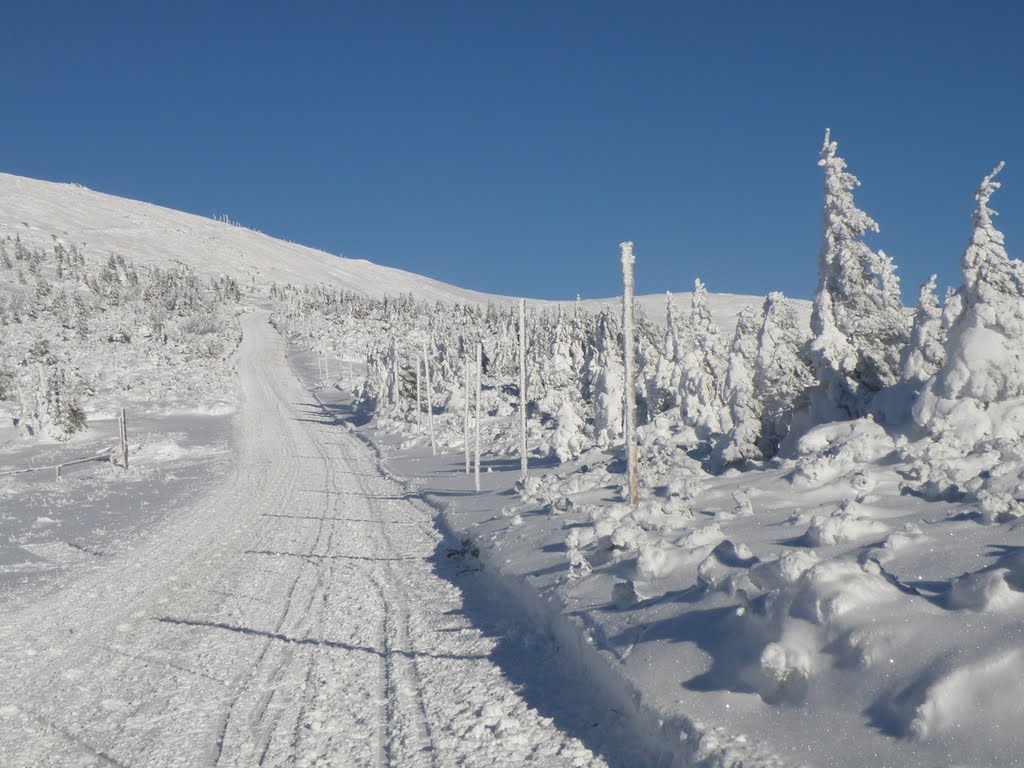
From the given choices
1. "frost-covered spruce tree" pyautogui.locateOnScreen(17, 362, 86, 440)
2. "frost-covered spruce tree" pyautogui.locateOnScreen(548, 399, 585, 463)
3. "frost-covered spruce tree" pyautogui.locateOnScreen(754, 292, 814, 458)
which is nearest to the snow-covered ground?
"frost-covered spruce tree" pyautogui.locateOnScreen(754, 292, 814, 458)

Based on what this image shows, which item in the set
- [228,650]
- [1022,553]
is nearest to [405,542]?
[228,650]

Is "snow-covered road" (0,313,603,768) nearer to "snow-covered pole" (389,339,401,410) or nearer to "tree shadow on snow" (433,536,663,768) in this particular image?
"tree shadow on snow" (433,536,663,768)

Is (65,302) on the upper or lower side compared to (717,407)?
upper

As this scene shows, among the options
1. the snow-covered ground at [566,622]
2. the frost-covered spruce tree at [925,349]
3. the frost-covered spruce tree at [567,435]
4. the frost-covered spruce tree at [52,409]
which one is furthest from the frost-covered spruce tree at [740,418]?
the frost-covered spruce tree at [52,409]

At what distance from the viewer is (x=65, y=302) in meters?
124

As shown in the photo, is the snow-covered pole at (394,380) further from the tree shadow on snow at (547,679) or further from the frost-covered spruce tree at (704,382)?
the tree shadow on snow at (547,679)

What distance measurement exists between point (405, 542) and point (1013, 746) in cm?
1334

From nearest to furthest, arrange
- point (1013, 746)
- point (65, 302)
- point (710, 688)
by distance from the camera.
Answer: point (1013, 746), point (710, 688), point (65, 302)

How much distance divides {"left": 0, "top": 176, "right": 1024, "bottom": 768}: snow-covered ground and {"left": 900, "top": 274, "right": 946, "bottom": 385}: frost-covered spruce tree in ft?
2.21

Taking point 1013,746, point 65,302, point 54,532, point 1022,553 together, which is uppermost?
point 65,302

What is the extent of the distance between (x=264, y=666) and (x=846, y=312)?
1909 cm

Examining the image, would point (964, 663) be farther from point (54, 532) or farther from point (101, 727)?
point (54, 532)

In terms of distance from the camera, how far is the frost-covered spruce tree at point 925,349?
16344 millimetres

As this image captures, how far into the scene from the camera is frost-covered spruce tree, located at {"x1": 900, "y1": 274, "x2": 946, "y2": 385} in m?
16.3
